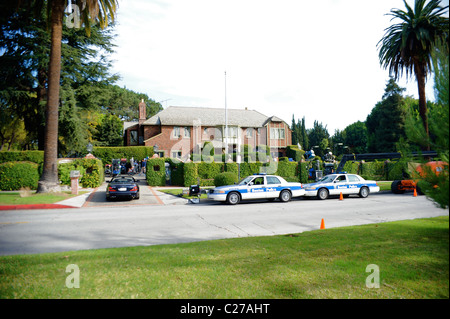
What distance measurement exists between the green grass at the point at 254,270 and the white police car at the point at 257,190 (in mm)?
9518

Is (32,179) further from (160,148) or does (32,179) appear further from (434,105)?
(434,105)

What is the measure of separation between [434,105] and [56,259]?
5826mm

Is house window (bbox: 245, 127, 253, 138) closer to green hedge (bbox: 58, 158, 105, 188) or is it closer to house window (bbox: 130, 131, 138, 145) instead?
house window (bbox: 130, 131, 138, 145)

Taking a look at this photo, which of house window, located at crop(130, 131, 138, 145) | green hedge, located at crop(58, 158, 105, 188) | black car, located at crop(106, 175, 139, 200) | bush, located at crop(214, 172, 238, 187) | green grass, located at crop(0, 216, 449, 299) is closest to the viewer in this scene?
green grass, located at crop(0, 216, 449, 299)

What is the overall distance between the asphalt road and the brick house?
89.1 feet

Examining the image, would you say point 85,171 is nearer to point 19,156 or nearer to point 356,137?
point 19,156

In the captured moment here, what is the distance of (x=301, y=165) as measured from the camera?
2680 cm

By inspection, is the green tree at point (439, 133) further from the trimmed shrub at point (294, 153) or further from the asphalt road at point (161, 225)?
the trimmed shrub at point (294, 153)

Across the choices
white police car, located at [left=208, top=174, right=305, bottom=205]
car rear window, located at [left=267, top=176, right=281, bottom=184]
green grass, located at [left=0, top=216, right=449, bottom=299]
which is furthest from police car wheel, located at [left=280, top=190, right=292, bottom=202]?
green grass, located at [left=0, top=216, right=449, bottom=299]

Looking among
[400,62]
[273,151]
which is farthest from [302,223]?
[273,151]

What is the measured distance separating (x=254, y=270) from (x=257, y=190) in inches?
450

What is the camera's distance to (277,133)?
4825 centimetres

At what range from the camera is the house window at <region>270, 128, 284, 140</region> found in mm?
48022

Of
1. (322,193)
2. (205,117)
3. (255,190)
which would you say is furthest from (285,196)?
(205,117)
